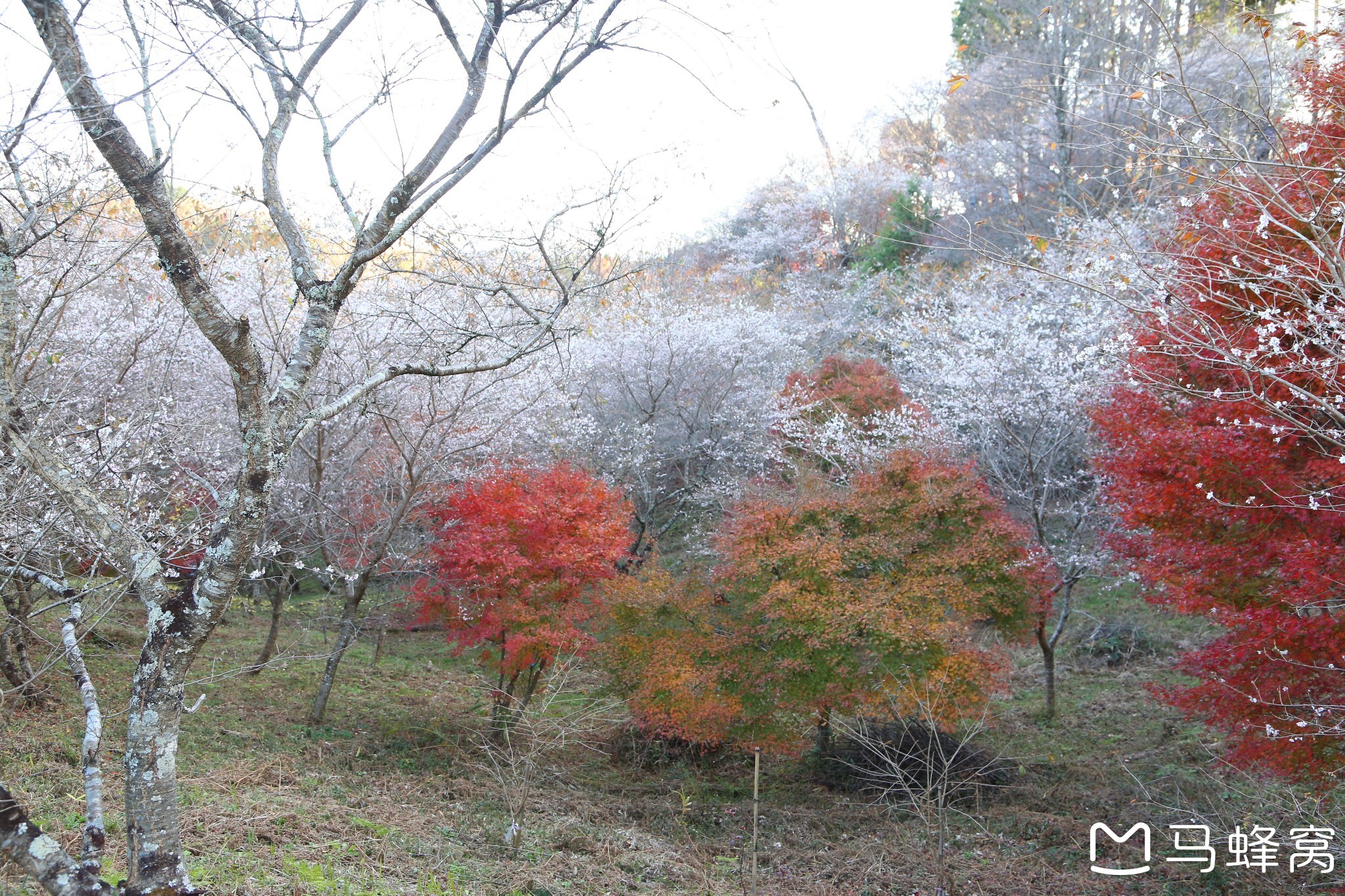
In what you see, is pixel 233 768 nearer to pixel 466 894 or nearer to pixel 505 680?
pixel 466 894

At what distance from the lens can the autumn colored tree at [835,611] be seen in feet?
28.5

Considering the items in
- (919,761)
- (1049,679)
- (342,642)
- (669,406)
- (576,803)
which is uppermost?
(669,406)

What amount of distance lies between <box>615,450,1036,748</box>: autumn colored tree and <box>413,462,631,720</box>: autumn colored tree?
2.85 ft

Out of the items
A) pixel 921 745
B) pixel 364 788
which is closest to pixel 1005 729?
pixel 921 745

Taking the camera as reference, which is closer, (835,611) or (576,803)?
(576,803)

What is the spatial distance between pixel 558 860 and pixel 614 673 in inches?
127

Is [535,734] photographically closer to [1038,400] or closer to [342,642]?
[342,642]

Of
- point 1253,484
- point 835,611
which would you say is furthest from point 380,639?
point 1253,484

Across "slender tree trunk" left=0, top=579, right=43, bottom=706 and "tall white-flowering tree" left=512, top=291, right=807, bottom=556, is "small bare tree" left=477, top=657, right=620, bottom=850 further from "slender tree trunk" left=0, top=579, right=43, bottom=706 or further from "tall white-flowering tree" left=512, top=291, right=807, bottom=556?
"tall white-flowering tree" left=512, top=291, right=807, bottom=556

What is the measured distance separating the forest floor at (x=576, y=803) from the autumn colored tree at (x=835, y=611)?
1.01 m

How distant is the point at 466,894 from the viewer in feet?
17.6

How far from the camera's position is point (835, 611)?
8773mm

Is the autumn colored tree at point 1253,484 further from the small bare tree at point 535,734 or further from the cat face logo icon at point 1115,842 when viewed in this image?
the small bare tree at point 535,734

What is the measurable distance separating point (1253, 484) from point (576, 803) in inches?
259
